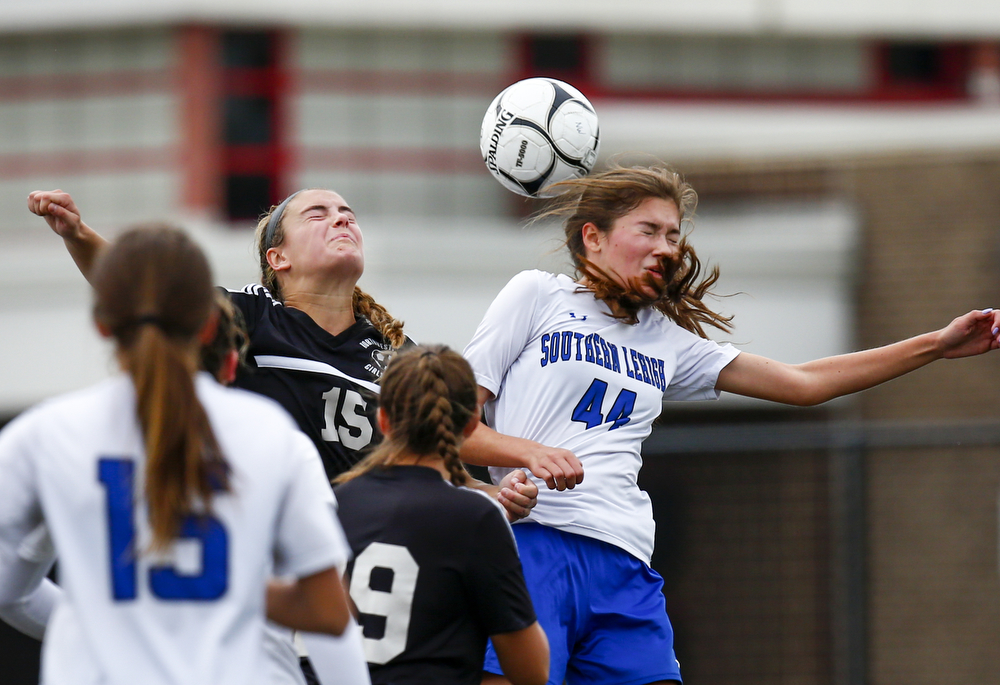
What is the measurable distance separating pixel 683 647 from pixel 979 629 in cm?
235

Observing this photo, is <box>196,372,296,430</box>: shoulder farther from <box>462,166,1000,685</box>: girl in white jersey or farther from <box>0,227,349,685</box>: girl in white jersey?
<box>462,166,1000,685</box>: girl in white jersey

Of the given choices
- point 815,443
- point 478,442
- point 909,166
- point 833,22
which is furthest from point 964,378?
point 478,442

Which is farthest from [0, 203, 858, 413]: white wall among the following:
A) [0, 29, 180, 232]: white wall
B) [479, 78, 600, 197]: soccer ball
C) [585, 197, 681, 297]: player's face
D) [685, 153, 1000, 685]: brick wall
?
[585, 197, 681, 297]: player's face

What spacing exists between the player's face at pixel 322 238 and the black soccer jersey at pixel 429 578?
3.91 ft

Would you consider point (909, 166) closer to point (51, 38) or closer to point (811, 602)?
point (811, 602)

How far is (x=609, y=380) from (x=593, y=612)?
72 centimetres

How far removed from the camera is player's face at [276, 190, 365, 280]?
4074 mm

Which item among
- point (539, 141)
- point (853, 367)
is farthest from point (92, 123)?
point (853, 367)

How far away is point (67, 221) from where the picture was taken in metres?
3.63

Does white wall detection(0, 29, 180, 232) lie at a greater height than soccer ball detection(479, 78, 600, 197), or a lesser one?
greater

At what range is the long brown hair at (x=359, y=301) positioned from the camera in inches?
166

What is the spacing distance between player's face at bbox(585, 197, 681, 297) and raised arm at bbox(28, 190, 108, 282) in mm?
1601

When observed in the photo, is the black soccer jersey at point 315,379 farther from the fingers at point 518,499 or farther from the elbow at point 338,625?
the elbow at point 338,625

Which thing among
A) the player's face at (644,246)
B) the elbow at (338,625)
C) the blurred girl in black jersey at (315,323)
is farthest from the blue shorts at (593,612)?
the elbow at (338,625)
